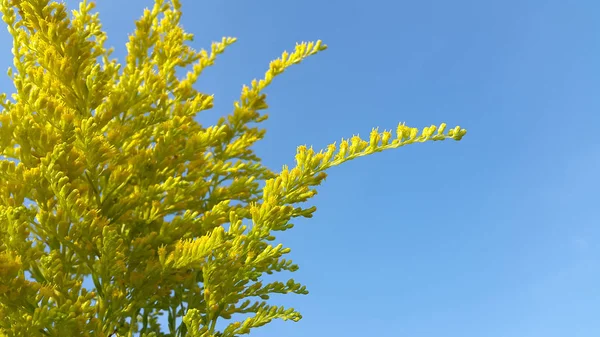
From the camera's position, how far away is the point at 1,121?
5.23 m

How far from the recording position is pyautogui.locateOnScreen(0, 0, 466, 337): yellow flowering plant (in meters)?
4.70

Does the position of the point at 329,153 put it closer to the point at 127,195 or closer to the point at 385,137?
the point at 385,137

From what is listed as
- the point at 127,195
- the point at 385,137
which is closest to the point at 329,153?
the point at 385,137

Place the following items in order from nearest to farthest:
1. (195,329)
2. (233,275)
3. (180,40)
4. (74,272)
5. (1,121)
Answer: (195,329), (233,275), (1,121), (74,272), (180,40)

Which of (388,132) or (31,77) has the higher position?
(31,77)

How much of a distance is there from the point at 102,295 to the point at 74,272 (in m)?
0.70

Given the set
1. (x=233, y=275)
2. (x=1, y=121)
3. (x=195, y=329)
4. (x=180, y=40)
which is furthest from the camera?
(x=180, y=40)

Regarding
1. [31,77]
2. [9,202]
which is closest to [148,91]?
[31,77]

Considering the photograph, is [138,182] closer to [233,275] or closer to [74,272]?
[74,272]

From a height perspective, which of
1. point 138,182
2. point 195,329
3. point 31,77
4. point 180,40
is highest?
point 180,40

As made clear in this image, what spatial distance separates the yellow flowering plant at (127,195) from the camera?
4.70 m

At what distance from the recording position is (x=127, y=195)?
18.6ft

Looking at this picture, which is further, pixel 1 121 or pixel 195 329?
pixel 1 121

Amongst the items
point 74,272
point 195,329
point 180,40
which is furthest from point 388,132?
point 74,272
